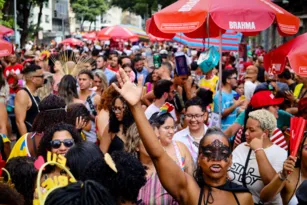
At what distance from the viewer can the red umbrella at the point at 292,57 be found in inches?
228

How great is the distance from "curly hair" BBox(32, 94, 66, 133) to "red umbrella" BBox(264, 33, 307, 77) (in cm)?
243

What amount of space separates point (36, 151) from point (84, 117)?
3.67 feet

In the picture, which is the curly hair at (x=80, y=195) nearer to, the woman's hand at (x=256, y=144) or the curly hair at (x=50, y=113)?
the woman's hand at (x=256, y=144)

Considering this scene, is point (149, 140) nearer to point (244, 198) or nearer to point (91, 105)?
point (244, 198)

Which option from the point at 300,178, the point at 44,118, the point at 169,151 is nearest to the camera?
the point at 300,178

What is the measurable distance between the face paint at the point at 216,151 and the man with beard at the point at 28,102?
3.71 meters

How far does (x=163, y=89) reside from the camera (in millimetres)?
7859

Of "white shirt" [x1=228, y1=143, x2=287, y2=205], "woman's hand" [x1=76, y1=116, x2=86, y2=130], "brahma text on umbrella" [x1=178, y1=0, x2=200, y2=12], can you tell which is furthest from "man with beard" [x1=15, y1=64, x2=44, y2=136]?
"white shirt" [x1=228, y1=143, x2=287, y2=205]

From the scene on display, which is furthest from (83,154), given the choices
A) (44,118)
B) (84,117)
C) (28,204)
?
(84,117)

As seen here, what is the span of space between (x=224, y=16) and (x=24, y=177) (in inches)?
129

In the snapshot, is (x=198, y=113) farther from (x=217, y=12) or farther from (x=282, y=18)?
(x=282, y=18)

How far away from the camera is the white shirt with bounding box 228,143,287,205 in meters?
4.93

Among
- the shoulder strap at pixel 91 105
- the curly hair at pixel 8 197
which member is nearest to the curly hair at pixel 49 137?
the curly hair at pixel 8 197

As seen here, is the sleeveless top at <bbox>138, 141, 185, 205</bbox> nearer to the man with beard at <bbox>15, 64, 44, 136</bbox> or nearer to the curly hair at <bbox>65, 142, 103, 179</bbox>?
the curly hair at <bbox>65, 142, 103, 179</bbox>
